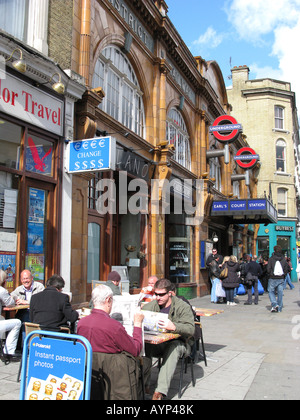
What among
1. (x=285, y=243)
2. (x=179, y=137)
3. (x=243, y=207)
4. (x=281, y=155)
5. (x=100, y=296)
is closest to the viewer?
(x=100, y=296)

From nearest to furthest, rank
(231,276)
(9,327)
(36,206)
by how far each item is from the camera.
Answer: (9,327) < (36,206) < (231,276)

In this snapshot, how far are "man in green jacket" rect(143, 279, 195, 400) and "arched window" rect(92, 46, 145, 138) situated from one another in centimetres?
733

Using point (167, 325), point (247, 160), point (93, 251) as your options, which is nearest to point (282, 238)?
point (247, 160)

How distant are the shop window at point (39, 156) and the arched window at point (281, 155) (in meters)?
29.9

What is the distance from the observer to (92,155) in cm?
879

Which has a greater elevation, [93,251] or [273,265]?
[93,251]

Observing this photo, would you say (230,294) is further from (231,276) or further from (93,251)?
(93,251)

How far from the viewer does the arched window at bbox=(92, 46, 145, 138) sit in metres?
11.5

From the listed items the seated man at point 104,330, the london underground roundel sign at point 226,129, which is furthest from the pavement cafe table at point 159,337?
the london underground roundel sign at point 226,129

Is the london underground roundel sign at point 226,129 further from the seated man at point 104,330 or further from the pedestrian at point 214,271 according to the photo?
the seated man at point 104,330

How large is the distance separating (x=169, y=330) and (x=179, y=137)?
527 inches

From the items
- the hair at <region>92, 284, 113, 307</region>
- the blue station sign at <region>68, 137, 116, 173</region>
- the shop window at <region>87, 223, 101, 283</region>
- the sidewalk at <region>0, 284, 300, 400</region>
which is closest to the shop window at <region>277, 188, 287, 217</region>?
the sidewalk at <region>0, 284, 300, 400</region>

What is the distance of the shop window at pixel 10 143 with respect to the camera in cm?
777

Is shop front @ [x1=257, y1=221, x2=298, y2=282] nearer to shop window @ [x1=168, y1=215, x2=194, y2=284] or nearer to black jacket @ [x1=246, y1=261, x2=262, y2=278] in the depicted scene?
shop window @ [x1=168, y1=215, x2=194, y2=284]
